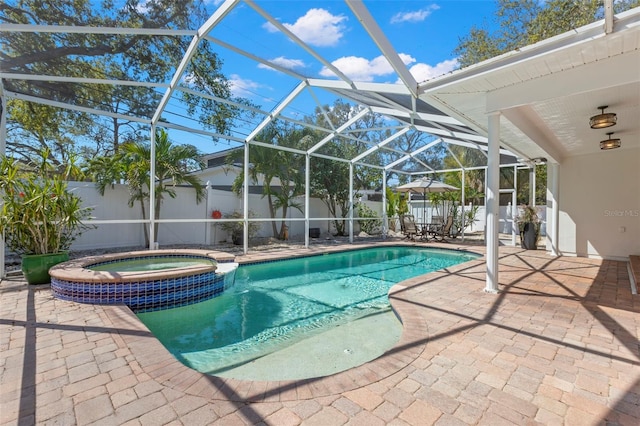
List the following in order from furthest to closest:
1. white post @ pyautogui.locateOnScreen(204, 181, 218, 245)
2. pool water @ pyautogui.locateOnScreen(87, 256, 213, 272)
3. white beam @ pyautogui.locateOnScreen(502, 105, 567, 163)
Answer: white post @ pyautogui.locateOnScreen(204, 181, 218, 245), pool water @ pyautogui.locateOnScreen(87, 256, 213, 272), white beam @ pyautogui.locateOnScreen(502, 105, 567, 163)

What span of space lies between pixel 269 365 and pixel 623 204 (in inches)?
402

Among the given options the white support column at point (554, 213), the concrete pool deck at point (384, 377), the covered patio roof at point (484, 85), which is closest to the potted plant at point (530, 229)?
the white support column at point (554, 213)

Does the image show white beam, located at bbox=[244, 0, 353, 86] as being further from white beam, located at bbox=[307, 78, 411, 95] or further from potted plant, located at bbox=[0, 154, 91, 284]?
potted plant, located at bbox=[0, 154, 91, 284]

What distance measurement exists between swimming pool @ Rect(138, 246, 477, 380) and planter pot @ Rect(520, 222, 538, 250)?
4.36m

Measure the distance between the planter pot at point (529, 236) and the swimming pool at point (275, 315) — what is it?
4.36 metres

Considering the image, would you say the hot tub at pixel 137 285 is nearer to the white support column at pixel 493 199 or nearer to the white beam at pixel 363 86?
the white beam at pixel 363 86

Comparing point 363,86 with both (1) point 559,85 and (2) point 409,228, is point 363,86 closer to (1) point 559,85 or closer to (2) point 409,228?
(1) point 559,85

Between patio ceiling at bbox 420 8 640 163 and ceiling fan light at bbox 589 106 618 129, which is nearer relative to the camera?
patio ceiling at bbox 420 8 640 163

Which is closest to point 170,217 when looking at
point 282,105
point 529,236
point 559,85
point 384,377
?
point 282,105

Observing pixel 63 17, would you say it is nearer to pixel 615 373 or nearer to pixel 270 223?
pixel 270 223

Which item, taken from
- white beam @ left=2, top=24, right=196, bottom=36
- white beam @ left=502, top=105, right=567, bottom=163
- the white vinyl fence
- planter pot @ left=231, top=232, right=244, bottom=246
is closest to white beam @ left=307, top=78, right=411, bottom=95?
white beam @ left=502, top=105, right=567, bottom=163

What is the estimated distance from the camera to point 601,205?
8.77 metres

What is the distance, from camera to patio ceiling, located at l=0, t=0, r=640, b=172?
368 cm

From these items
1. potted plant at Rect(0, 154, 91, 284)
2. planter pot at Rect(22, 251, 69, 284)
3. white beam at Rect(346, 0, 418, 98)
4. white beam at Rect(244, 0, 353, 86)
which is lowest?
planter pot at Rect(22, 251, 69, 284)
